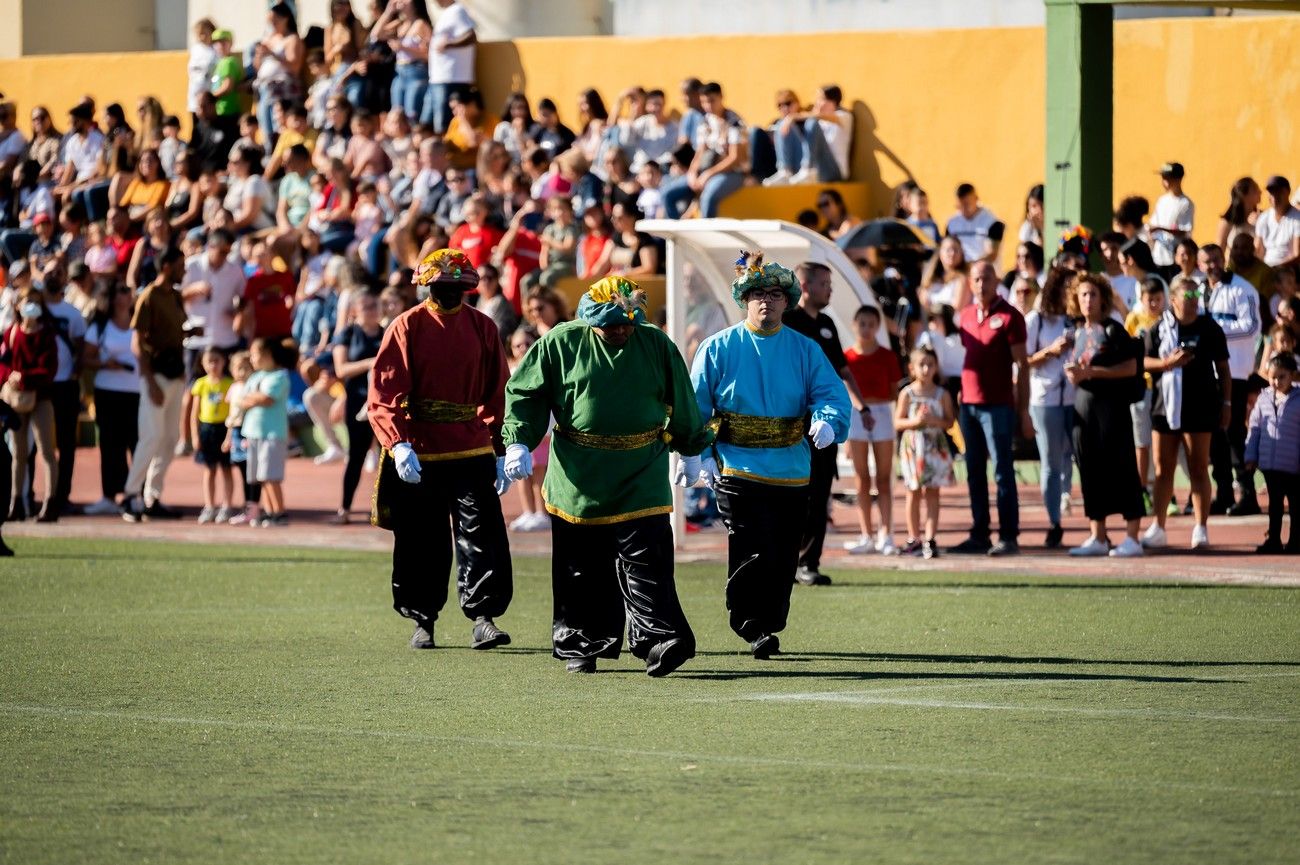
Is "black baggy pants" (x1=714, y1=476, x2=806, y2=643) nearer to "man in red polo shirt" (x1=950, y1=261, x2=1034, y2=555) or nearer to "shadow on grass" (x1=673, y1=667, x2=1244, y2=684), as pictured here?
"shadow on grass" (x1=673, y1=667, x2=1244, y2=684)

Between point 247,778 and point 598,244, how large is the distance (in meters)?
14.2

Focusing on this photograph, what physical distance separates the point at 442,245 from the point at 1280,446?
9025 mm

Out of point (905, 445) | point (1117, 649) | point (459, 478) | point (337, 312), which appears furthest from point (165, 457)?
point (1117, 649)

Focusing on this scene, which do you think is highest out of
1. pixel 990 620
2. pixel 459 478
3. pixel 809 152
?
pixel 809 152

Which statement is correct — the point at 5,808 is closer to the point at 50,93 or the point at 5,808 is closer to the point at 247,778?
the point at 247,778

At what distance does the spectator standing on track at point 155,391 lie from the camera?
19484mm

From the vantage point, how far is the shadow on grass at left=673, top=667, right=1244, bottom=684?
10164 millimetres

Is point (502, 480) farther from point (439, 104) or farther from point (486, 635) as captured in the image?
point (439, 104)

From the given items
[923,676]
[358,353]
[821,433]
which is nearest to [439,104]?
[358,353]

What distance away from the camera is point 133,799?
7.60 metres

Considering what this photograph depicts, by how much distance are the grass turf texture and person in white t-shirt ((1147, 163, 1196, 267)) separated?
619 cm

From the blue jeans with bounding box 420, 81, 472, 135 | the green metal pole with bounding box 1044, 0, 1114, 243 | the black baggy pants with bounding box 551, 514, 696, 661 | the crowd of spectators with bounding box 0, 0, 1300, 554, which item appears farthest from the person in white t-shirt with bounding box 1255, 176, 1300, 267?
the blue jeans with bounding box 420, 81, 472, 135

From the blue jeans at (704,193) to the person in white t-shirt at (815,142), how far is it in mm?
817

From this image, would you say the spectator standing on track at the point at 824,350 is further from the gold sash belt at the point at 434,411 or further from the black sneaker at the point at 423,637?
the black sneaker at the point at 423,637
